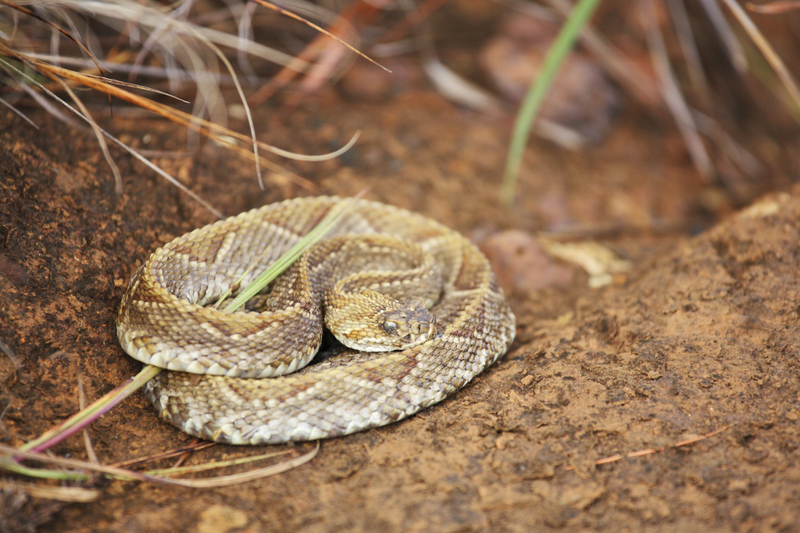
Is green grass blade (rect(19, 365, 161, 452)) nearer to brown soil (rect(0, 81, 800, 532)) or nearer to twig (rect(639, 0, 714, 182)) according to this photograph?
brown soil (rect(0, 81, 800, 532))

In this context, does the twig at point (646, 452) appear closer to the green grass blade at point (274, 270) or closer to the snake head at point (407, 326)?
the snake head at point (407, 326)

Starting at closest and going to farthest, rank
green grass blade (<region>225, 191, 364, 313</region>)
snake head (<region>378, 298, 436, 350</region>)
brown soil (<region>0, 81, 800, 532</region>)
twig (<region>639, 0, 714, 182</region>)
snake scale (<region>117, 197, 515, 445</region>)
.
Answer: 1. brown soil (<region>0, 81, 800, 532</region>)
2. snake scale (<region>117, 197, 515, 445</region>)
3. green grass blade (<region>225, 191, 364, 313</region>)
4. snake head (<region>378, 298, 436, 350</region>)
5. twig (<region>639, 0, 714, 182</region>)

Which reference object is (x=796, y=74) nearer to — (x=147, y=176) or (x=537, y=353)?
(x=537, y=353)

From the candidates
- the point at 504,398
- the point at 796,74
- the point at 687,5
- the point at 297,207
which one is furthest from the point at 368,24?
the point at 796,74

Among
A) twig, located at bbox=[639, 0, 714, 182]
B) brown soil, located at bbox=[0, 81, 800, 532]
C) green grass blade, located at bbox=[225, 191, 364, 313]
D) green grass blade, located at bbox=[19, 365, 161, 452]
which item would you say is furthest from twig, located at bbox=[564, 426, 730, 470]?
twig, located at bbox=[639, 0, 714, 182]

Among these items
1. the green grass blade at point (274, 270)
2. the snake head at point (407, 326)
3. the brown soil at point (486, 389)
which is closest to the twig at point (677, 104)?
the brown soil at point (486, 389)

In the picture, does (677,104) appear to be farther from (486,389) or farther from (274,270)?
(274,270)
